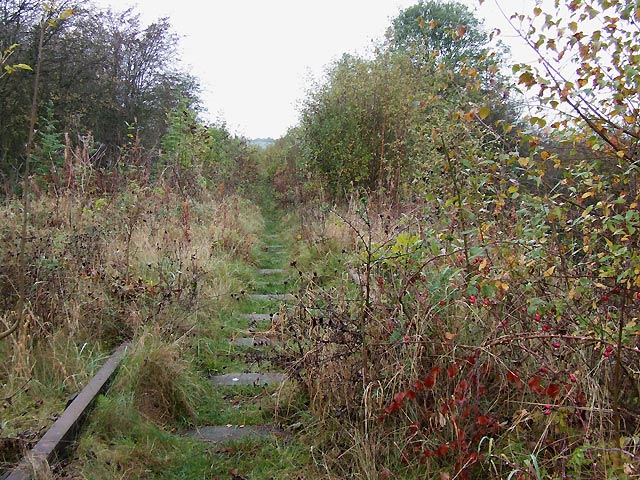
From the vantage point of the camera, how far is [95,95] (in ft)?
46.5

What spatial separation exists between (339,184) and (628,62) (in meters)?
10.5

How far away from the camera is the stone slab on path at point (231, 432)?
3770 millimetres

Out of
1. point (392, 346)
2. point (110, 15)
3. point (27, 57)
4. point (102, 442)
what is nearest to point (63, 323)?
point (102, 442)

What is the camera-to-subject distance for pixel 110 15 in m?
17.3

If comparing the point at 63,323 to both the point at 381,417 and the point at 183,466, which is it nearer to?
the point at 183,466

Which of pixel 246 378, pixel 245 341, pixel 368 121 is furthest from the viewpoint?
pixel 368 121

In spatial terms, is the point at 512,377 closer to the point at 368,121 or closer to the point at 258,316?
the point at 258,316

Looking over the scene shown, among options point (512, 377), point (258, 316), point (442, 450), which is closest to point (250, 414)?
point (442, 450)

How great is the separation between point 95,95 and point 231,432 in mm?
12713

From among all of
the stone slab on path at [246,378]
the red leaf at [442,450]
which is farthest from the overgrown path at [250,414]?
the red leaf at [442,450]

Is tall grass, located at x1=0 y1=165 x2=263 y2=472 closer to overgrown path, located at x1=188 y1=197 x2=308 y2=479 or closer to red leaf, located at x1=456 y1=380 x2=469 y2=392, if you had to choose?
overgrown path, located at x1=188 y1=197 x2=308 y2=479

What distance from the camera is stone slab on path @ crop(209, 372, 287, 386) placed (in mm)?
4624

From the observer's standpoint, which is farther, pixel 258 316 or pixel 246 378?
pixel 258 316

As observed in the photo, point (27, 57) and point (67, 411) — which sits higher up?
point (27, 57)
